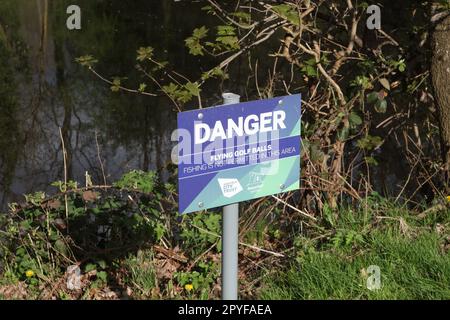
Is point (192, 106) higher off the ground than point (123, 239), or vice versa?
point (192, 106)

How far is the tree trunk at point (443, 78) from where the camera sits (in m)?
4.97

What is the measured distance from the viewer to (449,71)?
5.00 meters

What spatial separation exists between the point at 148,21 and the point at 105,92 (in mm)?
3731

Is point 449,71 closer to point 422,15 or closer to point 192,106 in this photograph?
point 422,15

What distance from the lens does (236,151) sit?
9.87ft

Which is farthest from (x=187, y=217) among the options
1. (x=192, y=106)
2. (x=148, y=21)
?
(x=148, y=21)

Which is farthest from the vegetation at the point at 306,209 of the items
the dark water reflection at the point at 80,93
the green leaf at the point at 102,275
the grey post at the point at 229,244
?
the grey post at the point at 229,244

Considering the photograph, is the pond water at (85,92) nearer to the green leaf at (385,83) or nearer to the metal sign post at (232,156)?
the green leaf at (385,83)

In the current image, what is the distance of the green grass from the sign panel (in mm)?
853

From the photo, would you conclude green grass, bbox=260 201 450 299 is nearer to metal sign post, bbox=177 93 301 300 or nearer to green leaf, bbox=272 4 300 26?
metal sign post, bbox=177 93 301 300

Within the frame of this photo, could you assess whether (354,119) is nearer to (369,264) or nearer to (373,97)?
(373,97)

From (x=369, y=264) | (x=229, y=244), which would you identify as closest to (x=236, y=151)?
(x=229, y=244)

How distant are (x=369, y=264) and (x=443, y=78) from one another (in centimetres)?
160
